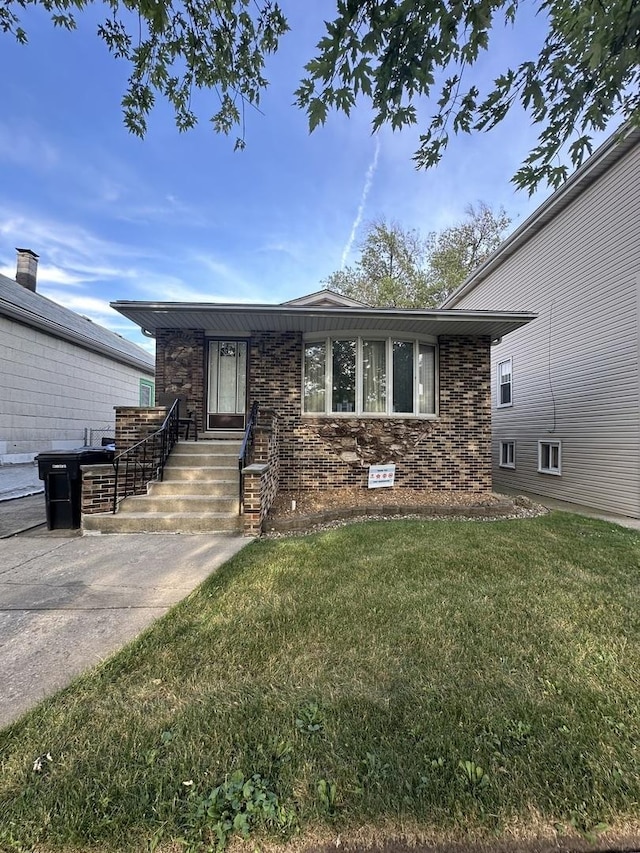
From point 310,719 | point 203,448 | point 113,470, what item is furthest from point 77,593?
point 203,448

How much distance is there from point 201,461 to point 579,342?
28.8 ft

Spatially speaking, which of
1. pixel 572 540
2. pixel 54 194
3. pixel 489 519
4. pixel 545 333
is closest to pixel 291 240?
pixel 54 194

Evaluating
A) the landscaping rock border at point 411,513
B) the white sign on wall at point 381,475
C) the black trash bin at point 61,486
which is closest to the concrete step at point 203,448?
the black trash bin at point 61,486

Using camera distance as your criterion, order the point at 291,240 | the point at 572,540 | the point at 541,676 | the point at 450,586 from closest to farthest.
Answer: the point at 541,676
the point at 450,586
the point at 572,540
the point at 291,240

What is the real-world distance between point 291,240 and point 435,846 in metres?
18.6

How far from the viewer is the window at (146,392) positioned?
55.7 ft

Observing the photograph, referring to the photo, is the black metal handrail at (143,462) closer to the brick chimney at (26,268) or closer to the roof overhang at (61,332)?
the roof overhang at (61,332)

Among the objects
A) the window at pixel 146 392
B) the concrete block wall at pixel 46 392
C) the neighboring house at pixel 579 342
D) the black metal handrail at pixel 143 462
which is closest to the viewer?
the black metal handrail at pixel 143 462

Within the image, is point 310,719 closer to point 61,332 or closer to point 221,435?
point 221,435

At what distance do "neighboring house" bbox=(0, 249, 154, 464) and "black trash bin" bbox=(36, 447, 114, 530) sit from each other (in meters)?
6.06

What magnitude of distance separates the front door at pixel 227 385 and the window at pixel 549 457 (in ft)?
25.7

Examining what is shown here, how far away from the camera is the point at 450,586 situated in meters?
3.36

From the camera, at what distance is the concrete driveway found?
87.2 inches

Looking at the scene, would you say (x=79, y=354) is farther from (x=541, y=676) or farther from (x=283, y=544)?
(x=541, y=676)
